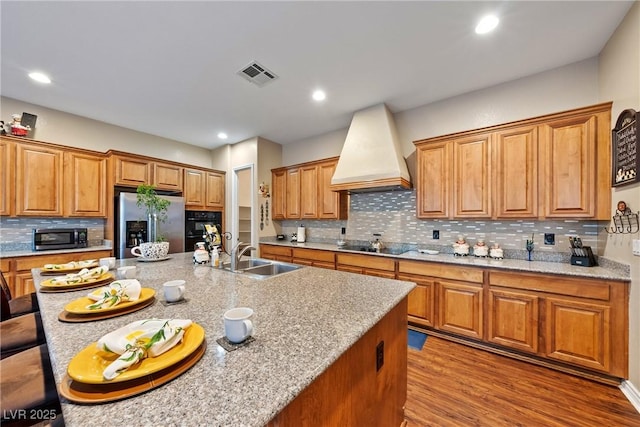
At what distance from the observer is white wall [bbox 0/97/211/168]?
3.19 m

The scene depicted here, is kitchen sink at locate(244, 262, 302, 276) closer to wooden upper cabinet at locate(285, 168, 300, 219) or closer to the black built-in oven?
wooden upper cabinet at locate(285, 168, 300, 219)

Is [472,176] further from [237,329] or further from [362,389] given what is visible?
[237,329]

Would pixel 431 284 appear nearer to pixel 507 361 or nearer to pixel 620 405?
pixel 507 361

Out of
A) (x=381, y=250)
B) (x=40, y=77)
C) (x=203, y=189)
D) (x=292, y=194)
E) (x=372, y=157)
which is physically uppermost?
(x=40, y=77)

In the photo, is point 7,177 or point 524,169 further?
point 7,177

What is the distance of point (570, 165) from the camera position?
2.21 metres

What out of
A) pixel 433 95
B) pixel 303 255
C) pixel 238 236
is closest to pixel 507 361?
pixel 303 255

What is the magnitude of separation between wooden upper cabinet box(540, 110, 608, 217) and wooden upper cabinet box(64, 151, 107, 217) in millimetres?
5468

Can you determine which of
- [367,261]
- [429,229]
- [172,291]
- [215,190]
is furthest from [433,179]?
[215,190]

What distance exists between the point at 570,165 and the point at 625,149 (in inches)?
14.8

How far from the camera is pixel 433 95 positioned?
3.04 meters

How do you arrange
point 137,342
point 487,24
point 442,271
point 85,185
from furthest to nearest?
point 85,185 < point 442,271 < point 487,24 < point 137,342

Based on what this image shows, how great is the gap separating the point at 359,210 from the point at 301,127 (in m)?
1.72

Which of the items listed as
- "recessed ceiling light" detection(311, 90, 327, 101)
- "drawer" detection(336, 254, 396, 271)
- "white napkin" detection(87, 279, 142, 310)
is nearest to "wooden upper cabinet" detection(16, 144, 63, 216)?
"white napkin" detection(87, 279, 142, 310)
